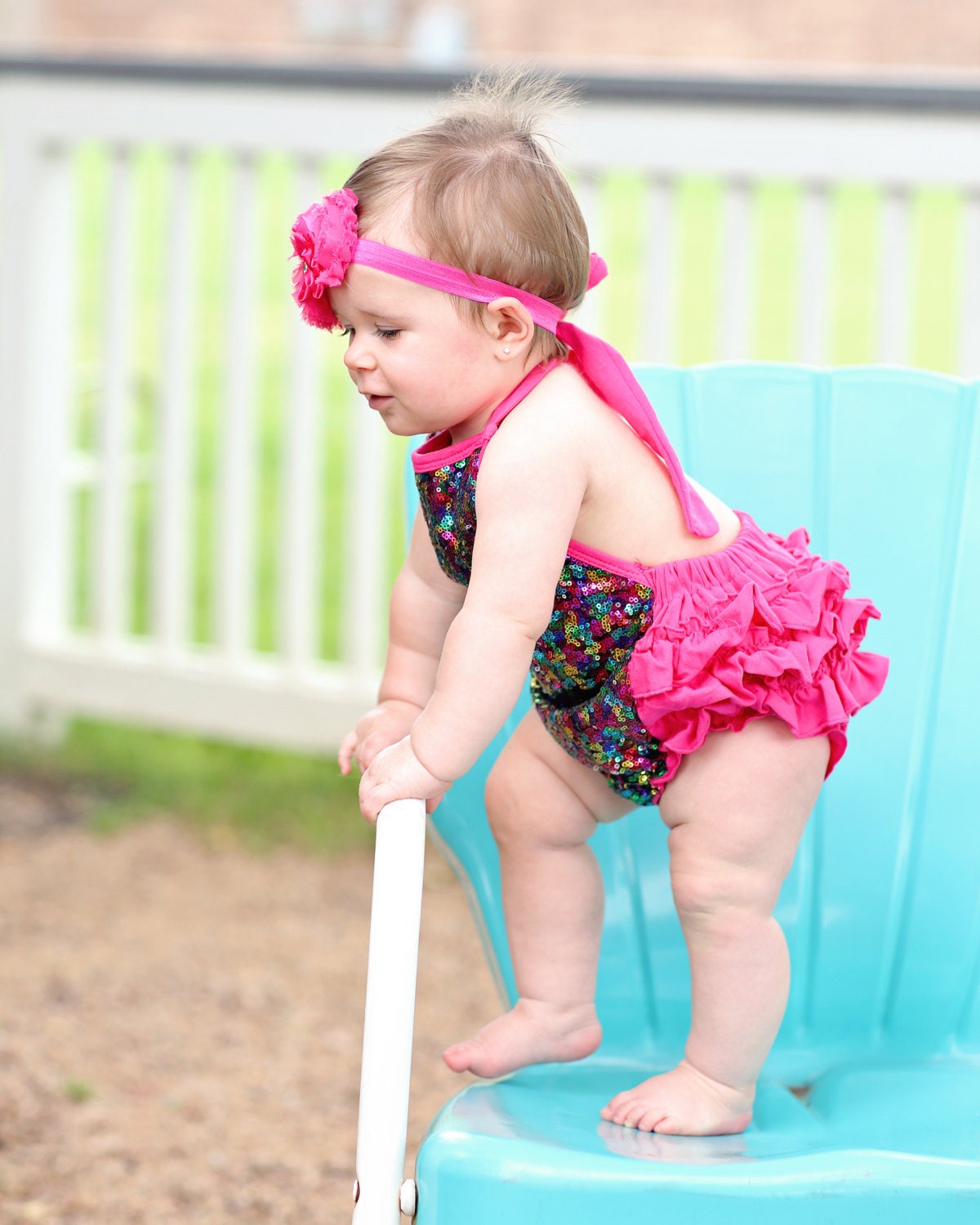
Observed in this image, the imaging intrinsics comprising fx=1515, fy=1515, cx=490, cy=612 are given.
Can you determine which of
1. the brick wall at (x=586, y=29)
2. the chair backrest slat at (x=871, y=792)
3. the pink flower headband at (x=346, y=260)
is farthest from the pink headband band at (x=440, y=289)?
the brick wall at (x=586, y=29)

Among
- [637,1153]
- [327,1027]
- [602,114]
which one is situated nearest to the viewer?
[637,1153]

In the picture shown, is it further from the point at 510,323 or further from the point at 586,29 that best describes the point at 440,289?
the point at 586,29

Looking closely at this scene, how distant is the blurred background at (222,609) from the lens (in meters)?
1.80

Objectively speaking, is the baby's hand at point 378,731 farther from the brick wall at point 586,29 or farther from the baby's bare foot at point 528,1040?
the brick wall at point 586,29

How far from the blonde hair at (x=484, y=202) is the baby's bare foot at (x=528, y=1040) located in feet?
1.52

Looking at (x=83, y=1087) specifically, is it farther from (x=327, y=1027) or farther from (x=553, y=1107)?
(x=553, y=1107)

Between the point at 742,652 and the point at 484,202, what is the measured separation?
1.05 feet

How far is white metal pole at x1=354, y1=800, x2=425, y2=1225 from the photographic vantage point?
84 centimetres

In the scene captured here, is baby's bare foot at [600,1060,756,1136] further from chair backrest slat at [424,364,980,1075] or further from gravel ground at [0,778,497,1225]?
gravel ground at [0,778,497,1225]

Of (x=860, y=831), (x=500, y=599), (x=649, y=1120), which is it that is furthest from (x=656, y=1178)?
(x=860, y=831)

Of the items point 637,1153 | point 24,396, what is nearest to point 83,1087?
point 637,1153

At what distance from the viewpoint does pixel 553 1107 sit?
0.99 m

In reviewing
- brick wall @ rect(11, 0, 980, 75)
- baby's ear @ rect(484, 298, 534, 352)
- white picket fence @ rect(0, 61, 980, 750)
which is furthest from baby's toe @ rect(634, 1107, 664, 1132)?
brick wall @ rect(11, 0, 980, 75)

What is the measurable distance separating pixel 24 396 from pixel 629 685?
1904mm
